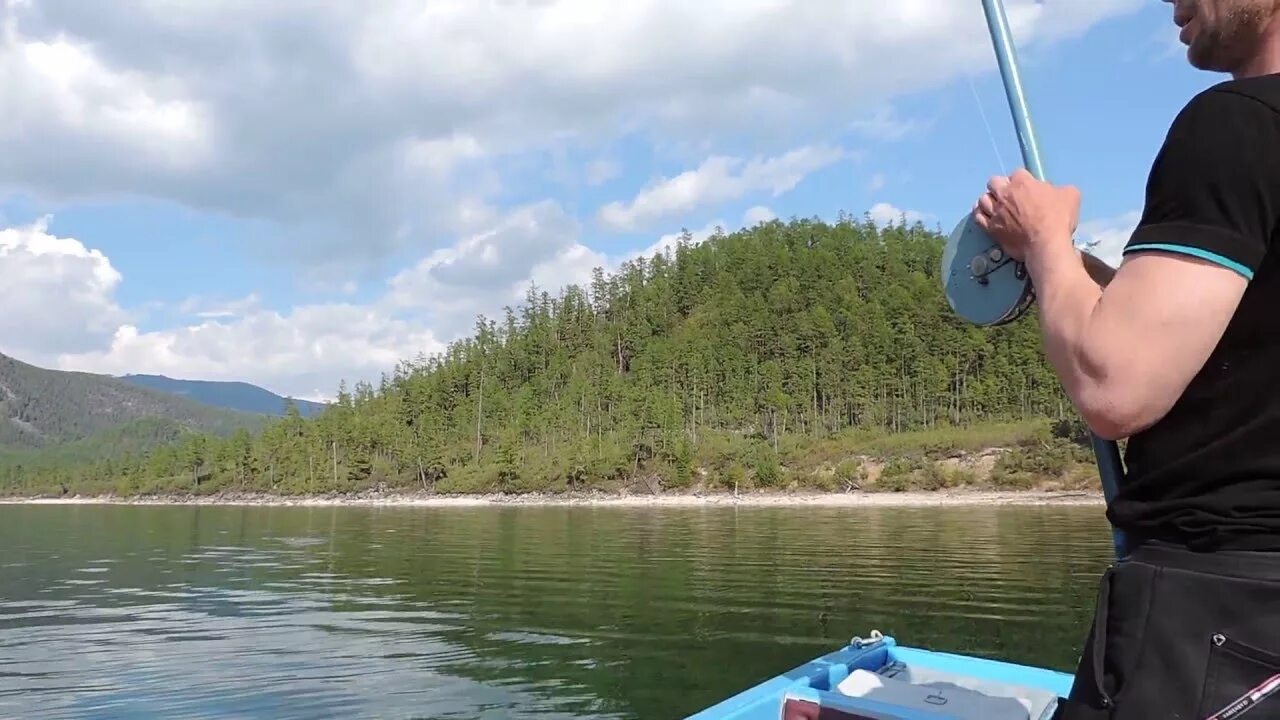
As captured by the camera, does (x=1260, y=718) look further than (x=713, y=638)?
No

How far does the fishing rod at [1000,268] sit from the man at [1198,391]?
22cm

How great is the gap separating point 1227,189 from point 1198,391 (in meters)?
0.35

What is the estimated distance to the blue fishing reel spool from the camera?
197cm

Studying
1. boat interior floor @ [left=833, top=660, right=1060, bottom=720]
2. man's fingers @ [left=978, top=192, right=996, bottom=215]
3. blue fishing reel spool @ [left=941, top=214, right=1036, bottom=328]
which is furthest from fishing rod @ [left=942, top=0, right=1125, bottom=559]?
boat interior floor @ [left=833, top=660, right=1060, bottom=720]

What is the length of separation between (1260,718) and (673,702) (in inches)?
439

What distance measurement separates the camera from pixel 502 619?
61.2 ft

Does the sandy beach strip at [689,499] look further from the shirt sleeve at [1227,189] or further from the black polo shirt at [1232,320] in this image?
the shirt sleeve at [1227,189]

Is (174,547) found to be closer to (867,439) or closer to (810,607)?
(810,607)

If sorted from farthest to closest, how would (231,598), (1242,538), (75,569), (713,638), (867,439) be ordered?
(867,439), (75,569), (231,598), (713,638), (1242,538)

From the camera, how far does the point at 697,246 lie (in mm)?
180750

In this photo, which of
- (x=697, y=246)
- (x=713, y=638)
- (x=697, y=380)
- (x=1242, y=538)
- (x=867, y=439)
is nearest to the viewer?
(x=1242, y=538)

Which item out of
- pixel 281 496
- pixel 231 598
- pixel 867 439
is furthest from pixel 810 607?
pixel 281 496

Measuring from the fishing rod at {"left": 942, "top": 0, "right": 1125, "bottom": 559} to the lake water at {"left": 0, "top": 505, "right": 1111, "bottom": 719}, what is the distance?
10.4m

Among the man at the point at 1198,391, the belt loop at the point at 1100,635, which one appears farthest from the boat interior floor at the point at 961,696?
the man at the point at 1198,391
